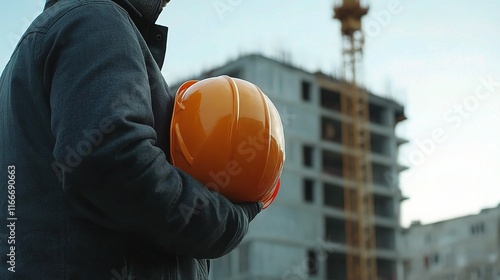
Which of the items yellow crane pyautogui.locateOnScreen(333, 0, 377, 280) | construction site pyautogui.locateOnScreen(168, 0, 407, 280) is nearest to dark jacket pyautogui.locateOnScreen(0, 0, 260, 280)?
construction site pyautogui.locateOnScreen(168, 0, 407, 280)

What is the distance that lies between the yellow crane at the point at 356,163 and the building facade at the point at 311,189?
780 millimetres

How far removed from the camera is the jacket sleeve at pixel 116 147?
77.6 inches

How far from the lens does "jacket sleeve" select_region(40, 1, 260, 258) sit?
1.97 metres

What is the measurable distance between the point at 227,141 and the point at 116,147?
42 centimetres

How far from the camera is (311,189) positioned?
2687 inches

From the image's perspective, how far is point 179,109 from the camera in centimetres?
236

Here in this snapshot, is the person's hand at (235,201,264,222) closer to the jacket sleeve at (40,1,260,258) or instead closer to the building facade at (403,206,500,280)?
the jacket sleeve at (40,1,260,258)

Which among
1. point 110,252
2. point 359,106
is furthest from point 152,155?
point 359,106

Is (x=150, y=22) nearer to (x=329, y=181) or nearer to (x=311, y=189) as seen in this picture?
(x=311, y=189)

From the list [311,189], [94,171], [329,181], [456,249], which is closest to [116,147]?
[94,171]

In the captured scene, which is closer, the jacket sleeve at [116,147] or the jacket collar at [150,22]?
the jacket sleeve at [116,147]

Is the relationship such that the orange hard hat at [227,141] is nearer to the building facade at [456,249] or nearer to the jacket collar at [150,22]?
the jacket collar at [150,22]

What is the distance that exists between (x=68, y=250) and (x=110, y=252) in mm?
112

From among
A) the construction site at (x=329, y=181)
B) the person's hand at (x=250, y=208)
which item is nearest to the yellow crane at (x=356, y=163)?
the construction site at (x=329, y=181)
